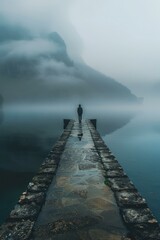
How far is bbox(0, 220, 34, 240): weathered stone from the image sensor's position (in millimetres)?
4457

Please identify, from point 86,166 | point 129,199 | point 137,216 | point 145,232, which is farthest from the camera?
point 86,166

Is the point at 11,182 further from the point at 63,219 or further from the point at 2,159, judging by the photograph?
the point at 63,219

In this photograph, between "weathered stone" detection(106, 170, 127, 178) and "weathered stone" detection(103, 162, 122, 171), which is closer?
"weathered stone" detection(106, 170, 127, 178)

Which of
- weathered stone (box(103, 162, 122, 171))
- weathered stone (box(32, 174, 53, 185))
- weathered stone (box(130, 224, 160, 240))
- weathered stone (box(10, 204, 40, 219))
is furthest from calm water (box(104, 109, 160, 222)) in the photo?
weathered stone (box(10, 204, 40, 219))

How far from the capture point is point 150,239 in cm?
432

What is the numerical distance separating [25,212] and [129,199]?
247 centimetres

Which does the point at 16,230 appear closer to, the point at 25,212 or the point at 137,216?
the point at 25,212

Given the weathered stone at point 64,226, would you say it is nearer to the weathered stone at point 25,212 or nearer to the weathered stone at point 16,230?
the weathered stone at point 16,230

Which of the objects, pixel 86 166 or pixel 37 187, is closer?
pixel 37 187

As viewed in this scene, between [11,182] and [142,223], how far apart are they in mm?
19212

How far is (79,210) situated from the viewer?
5.60 m

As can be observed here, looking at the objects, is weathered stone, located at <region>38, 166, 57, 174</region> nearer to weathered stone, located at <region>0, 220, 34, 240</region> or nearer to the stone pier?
the stone pier

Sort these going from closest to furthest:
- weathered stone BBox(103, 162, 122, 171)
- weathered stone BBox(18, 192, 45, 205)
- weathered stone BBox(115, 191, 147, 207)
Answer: weathered stone BBox(115, 191, 147, 207), weathered stone BBox(18, 192, 45, 205), weathered stone BBox(103, 162, 122, 171)

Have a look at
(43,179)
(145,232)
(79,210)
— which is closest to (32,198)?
(79,210)
